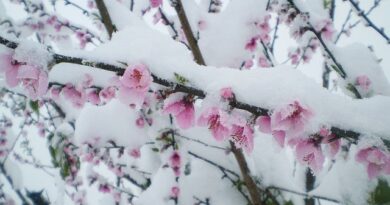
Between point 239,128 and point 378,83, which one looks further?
point 378,83

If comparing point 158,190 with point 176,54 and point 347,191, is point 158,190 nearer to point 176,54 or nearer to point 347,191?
point 347,191

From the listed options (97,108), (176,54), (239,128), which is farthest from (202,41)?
(239,128)

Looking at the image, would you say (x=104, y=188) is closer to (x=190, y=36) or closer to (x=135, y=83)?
(x=190, y=36)

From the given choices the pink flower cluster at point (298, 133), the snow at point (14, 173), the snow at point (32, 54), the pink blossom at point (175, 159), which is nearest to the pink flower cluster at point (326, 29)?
the pink blossom at point (175, 159)

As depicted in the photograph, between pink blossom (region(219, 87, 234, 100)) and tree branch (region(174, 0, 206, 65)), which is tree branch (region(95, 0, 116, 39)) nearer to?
tree branch (region(174, 0, 206, 65))

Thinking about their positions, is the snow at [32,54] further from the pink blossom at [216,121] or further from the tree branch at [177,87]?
the pink blossom at [216,121]
